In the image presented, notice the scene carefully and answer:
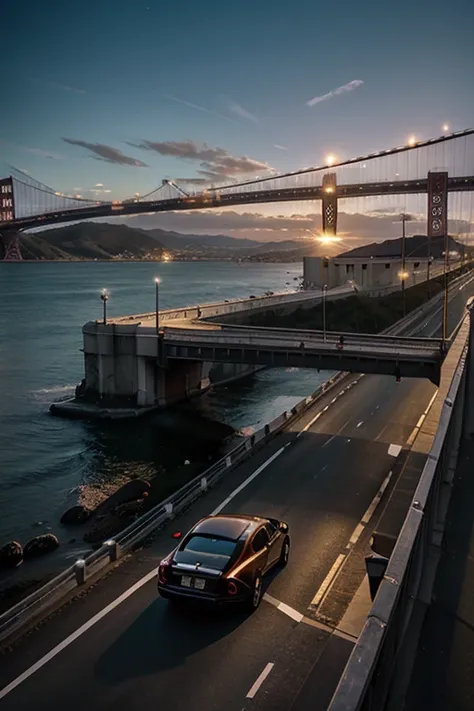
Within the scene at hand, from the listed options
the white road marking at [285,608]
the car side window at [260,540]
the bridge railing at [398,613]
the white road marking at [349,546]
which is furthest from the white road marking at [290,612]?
the bridge railing at [398,613]

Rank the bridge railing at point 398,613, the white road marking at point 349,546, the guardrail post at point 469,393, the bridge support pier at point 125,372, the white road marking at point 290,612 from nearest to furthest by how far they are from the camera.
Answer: the bridge railing at point 398,613, the white road marking at point 290,612, the white road marking at point 349,546, the guardrail post at point 469,393, the bridge support pier at point 125,372

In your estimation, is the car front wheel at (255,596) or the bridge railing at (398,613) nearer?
the bridge railing at (398,613)

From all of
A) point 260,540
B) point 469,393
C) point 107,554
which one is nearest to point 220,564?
point 260,540

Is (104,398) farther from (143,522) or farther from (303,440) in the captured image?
(143,522)

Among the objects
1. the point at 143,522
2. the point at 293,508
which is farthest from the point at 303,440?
the point at 143,522

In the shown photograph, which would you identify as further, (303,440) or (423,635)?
(303,440)

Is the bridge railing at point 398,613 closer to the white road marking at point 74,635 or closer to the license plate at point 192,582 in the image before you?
the license plate at point 192,582

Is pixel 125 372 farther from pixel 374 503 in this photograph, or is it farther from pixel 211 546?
pixel 211 546

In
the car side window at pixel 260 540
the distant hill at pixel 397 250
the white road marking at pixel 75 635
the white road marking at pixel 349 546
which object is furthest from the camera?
the distant hill at pixel 397 250
